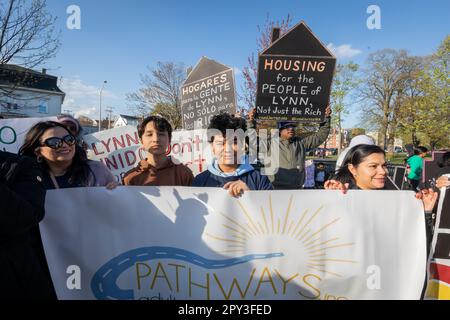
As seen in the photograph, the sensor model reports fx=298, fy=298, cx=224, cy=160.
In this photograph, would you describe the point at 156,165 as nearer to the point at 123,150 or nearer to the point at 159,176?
the point at 159,176

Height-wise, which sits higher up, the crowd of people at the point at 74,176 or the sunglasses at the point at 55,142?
the sunglasses at the point at 55,142

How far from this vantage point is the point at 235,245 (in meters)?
2.08

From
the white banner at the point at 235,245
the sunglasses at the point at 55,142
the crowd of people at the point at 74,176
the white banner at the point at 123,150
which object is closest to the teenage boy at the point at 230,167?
the crowd of people at the point at 74,176

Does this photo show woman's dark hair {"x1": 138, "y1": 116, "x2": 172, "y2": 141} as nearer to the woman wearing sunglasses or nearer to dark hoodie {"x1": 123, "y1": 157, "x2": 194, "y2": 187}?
dark hoodie {"x1": 123, "y1": 157, "x2": 194, "y2": 187}

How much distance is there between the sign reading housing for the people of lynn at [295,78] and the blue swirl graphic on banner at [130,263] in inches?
93.5

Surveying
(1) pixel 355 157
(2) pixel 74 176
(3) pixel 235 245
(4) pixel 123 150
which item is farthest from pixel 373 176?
(4) pixel 123 150

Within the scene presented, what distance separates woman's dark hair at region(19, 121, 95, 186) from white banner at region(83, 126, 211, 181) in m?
2.25

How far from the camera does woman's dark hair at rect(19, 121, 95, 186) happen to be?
210 centimetres

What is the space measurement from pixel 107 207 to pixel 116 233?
20cm

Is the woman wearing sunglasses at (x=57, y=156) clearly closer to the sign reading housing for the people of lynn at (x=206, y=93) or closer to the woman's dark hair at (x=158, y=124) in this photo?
the woman's dark hair at (x=158, y=124)

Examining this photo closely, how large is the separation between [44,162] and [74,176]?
22 cm

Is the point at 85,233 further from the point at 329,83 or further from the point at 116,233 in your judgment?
the point at 329,83

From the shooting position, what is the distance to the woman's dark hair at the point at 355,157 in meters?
2.29
